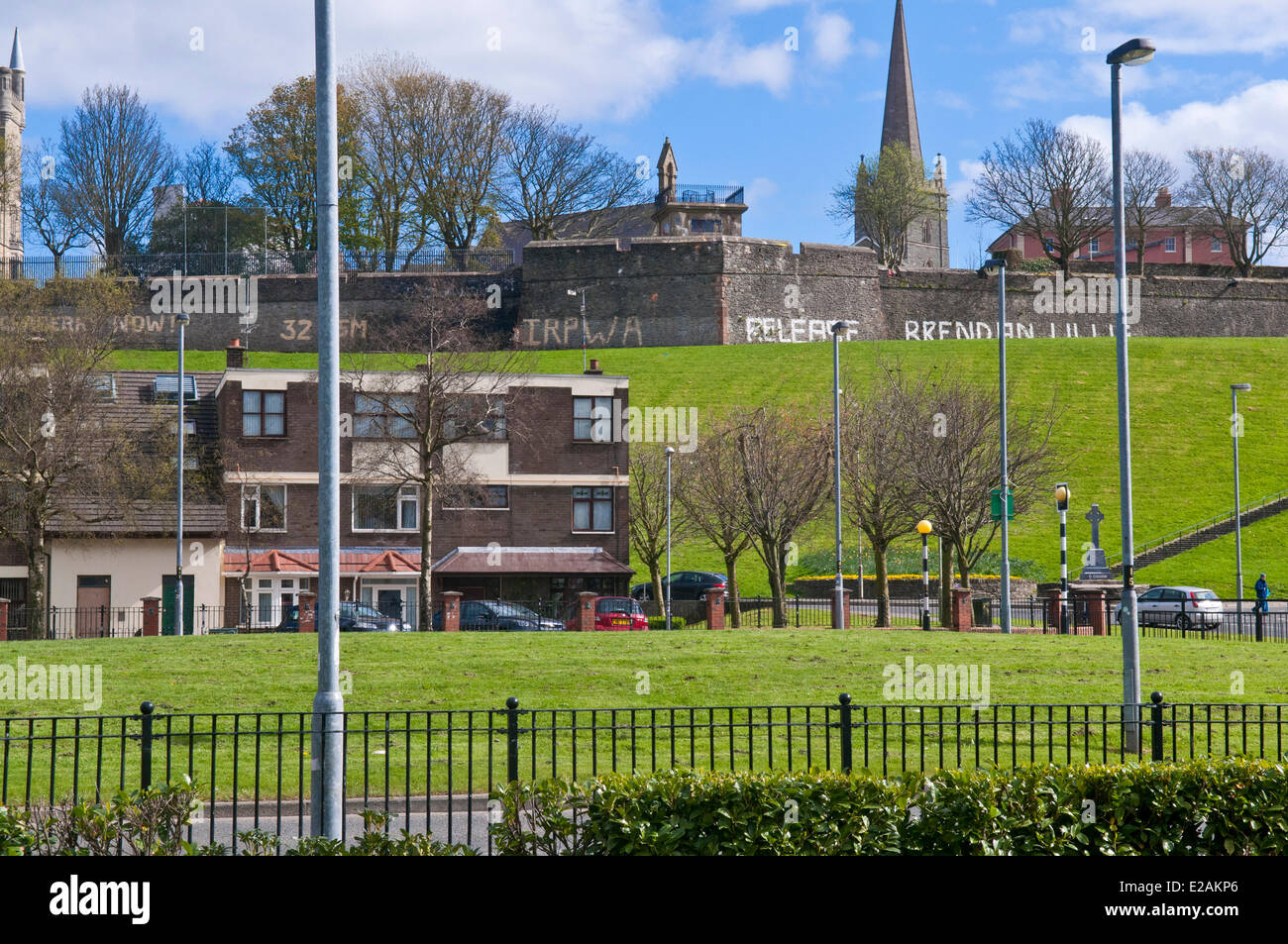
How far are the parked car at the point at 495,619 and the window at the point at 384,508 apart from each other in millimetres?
7937

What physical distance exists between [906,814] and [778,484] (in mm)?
29590

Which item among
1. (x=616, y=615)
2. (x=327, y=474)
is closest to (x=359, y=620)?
(x=616, y=615)

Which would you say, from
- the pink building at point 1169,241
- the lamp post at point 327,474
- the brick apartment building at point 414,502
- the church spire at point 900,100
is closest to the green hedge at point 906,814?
the lamp post at point 327,474

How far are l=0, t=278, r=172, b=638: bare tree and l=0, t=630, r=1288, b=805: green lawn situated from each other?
549 inches

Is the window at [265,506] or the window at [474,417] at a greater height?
the window at [474,417]

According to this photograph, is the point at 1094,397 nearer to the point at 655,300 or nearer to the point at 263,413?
the point at 655,300

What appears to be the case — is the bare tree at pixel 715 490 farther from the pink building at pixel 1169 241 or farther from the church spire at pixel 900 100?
the church spire at pixel 900 100

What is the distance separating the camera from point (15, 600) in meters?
38.0

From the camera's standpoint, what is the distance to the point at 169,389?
4341cm

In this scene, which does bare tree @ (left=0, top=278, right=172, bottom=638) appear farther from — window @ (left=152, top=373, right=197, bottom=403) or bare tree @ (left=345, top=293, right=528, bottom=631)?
bare tree @ (left=345, top=293, right=528, bottom=631)

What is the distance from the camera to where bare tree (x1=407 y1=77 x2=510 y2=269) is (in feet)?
271

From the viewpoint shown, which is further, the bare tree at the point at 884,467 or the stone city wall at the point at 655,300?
the stone city wall at the point at 655,300

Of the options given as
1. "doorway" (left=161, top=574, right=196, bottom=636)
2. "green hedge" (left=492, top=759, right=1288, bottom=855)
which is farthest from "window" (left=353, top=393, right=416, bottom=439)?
"green hedge" (left=492, top=759, right=1288, bottom=855)

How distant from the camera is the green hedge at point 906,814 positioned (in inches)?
310
